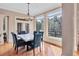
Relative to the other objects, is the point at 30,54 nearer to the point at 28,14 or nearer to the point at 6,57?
the point at 6,57

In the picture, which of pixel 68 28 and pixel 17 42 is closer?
pixel 68 28

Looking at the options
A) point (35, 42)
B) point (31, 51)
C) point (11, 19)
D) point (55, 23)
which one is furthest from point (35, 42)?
point (11, 19)

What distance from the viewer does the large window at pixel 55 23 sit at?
2.20 m

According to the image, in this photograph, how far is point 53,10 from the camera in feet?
7.18

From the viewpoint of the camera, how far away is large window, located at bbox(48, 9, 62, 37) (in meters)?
2.20

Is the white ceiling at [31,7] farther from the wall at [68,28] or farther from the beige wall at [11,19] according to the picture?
the wall at [68,28]

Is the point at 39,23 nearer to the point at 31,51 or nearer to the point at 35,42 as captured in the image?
the point at 35,42

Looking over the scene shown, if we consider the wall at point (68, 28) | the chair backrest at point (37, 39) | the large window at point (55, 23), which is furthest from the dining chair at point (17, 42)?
the wall at point (68, 28)

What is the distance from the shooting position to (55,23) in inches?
88.8

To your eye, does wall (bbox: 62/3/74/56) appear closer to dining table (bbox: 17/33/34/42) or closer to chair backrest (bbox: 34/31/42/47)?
chair backrest (bbox: 34/31/42/47)

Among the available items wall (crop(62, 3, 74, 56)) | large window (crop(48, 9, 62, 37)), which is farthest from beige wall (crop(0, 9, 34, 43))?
wall (crop(62, 3, 74, 56))

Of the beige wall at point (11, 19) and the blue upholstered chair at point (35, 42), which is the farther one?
the blue upholstered chair at point (35, 42)

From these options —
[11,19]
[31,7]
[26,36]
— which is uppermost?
[31,7]

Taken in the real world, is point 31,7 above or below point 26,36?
above
